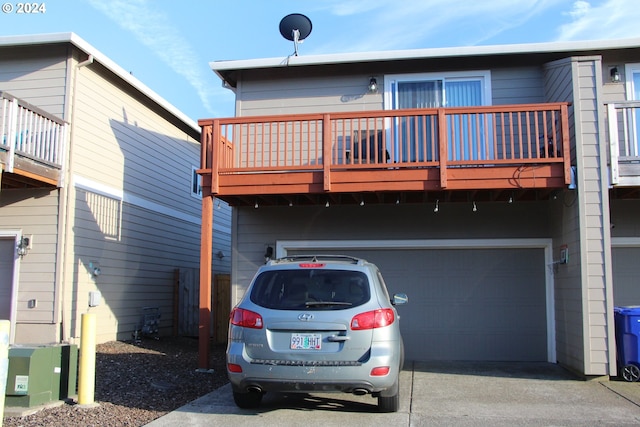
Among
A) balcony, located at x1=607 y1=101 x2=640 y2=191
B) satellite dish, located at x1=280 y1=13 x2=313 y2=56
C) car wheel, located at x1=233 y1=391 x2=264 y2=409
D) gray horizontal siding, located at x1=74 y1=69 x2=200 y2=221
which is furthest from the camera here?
gray horizontal siding, located at x1=74 y1=69 x2=200 y2=221

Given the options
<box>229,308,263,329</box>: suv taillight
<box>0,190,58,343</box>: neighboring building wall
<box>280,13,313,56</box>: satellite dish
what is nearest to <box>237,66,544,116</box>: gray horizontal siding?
<box>280,13,313,56</box>: satellite dish

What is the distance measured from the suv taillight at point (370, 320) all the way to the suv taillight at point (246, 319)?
35.4 inches

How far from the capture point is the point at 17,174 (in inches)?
368

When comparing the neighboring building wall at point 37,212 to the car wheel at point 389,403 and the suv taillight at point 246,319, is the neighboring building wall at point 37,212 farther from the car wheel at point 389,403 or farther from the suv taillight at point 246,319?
the car wheel at point 389,403

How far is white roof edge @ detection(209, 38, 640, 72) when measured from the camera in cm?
967

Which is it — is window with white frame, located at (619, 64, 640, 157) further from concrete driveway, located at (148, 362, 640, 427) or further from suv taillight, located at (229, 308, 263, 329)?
suv taillight, located at (229, 308, 263, 329)

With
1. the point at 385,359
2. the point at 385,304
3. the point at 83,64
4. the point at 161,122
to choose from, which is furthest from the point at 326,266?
the point at 161,122

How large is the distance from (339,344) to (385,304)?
0.65 meters

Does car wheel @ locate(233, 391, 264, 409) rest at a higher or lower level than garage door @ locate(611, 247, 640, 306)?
lower

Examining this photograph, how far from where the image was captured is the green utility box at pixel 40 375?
5777 millimetres

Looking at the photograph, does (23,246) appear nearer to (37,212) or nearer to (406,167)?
(37,212)

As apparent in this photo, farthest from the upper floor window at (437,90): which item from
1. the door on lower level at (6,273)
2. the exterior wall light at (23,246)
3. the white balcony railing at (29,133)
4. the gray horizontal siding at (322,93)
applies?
the door on lower level at (6,273)

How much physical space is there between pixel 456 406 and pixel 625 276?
478 cm

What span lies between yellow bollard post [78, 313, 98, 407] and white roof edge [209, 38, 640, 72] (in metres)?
5.85
